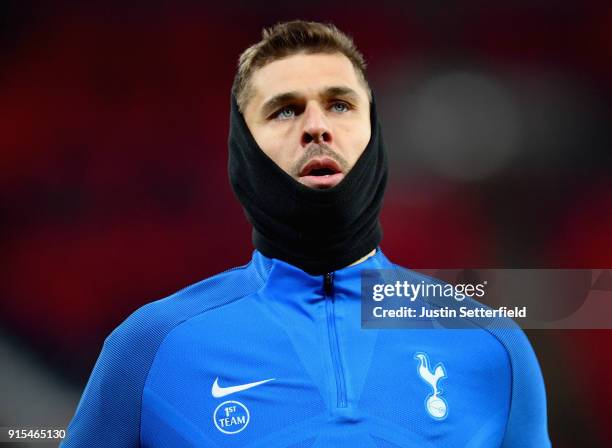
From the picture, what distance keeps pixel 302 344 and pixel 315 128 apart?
42cm

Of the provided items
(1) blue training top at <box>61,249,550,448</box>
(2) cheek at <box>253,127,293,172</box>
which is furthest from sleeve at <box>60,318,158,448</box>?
(2) cheek at <box>253,127,293,172</box>

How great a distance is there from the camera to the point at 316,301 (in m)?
1.55

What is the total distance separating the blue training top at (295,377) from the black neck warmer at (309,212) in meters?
0.03

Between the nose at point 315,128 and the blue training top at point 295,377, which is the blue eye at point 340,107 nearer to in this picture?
the nose at point 315,128

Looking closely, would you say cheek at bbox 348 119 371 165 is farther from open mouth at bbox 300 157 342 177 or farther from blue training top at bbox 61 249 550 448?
blue training top at bbox 61 249 550 448

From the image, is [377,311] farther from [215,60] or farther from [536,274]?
[215,60]

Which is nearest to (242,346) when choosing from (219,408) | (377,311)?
(219,408)

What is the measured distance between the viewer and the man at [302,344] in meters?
1.44

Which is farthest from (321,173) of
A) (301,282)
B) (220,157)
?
(220,157)

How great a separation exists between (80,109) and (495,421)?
210 centimetres

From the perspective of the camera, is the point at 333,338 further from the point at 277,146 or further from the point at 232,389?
the point at 277,146

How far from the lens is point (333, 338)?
1.50 m

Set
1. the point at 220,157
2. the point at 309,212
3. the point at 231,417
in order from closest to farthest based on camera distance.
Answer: the point at 231,417
the point at 309,212
the point at 220,157

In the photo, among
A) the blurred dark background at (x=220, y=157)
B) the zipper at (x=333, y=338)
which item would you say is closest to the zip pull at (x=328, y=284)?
the zipper at (x=333, y=338)
